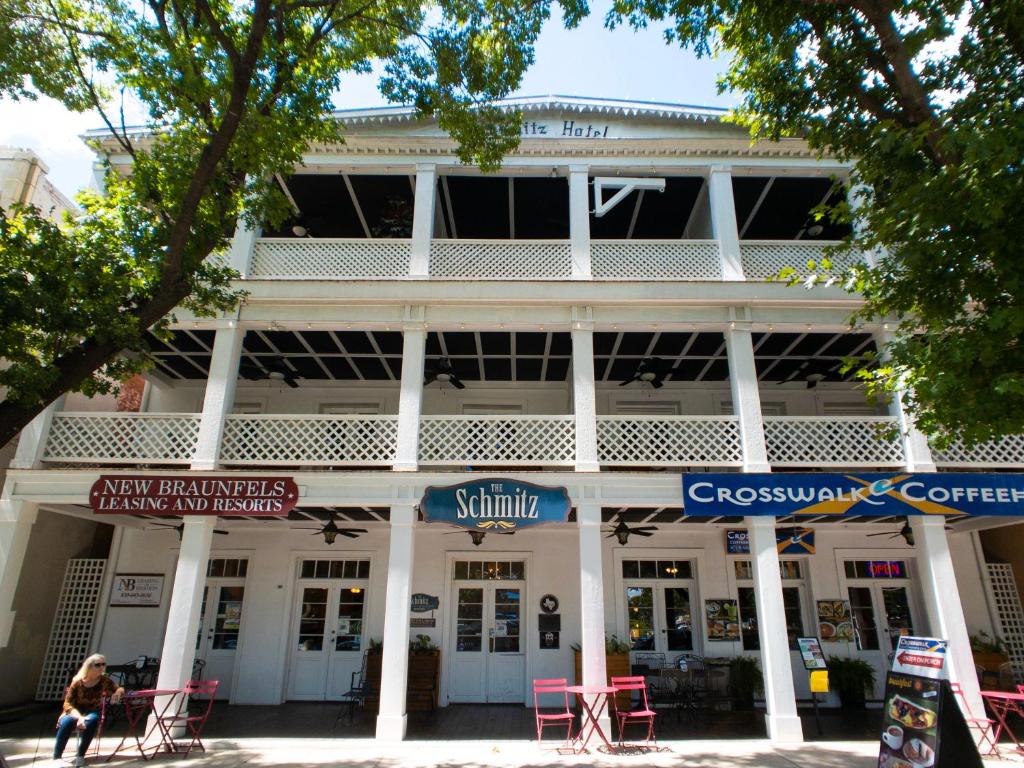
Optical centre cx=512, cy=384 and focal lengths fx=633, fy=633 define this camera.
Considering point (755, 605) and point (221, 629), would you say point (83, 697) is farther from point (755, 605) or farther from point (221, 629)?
point (755, 605)

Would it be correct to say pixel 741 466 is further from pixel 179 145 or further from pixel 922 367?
pixel 179 145

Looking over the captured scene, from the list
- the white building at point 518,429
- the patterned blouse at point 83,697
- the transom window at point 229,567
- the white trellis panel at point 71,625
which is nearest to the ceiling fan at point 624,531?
the white building at point 518,429

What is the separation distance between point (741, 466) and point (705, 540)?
363cm

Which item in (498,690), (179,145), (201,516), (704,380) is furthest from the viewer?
(704,380)

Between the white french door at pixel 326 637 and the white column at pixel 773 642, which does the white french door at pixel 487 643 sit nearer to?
the white french door at pixel 326 637

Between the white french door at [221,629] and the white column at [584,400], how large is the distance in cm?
781

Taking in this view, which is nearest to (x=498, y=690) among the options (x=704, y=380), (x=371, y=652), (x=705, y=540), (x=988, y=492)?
(x=371, y=652)

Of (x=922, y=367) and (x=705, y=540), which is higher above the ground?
(x=922, y=367)

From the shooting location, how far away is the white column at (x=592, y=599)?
353 inches

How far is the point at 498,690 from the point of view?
40.4ft

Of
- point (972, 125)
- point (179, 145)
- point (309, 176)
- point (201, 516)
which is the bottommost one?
point (201, 516)

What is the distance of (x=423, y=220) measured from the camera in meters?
11.2

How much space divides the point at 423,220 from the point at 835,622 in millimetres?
11213

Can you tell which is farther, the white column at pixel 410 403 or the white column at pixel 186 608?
the white column at pixel 410 403
